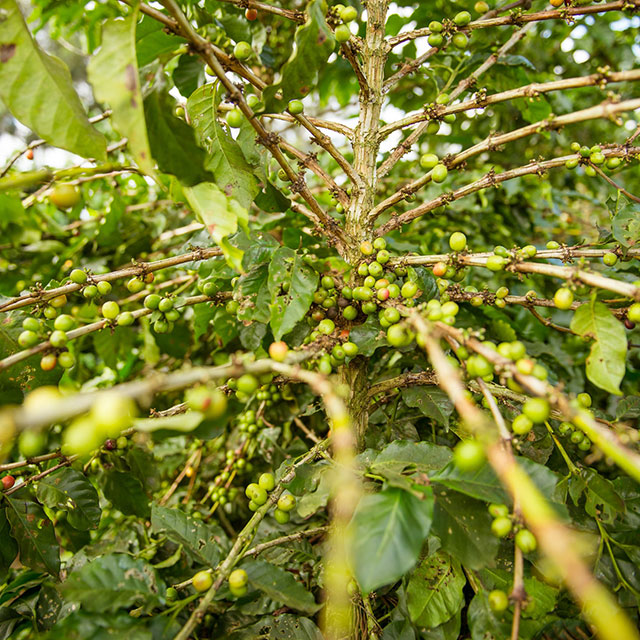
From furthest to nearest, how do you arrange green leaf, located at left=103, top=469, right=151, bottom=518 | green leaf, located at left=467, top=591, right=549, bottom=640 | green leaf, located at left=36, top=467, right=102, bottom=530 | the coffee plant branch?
green leaf, located at left=103, top=469, right=151, bottom=518, green leaf, located at left=36, top=467, right=102, bottom=530, green leaf, located at left=467, top=591, right=549, bottom=640, the coffee plant branch

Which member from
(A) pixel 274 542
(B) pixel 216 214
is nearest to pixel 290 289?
(B) pixel 216 214

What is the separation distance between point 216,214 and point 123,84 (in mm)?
271

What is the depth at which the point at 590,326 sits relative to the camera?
99cm

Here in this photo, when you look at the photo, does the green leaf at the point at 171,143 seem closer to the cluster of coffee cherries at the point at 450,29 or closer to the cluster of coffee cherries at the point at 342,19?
the cluster of coffee cherries at the point at 342,19

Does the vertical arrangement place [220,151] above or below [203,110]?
below

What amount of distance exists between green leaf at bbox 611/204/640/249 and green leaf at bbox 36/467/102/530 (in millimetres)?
1660

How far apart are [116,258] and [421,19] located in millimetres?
1887

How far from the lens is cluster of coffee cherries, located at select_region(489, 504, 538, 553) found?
0.81 m

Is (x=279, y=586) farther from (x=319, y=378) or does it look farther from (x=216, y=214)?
(x=216, y=214)

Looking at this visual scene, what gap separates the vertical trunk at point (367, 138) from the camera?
1.38m

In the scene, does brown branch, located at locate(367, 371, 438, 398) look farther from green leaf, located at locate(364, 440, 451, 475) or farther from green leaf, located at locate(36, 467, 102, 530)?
green leaf, located at locate(36, 467, 102, 530)

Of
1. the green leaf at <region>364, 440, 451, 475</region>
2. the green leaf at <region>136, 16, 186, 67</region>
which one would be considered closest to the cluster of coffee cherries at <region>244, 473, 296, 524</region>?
the green leaf at <region>364, 440, 451, 475</region>

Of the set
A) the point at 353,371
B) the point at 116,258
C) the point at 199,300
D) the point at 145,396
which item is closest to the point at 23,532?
the point at 199,300

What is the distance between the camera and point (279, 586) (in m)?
1.04
